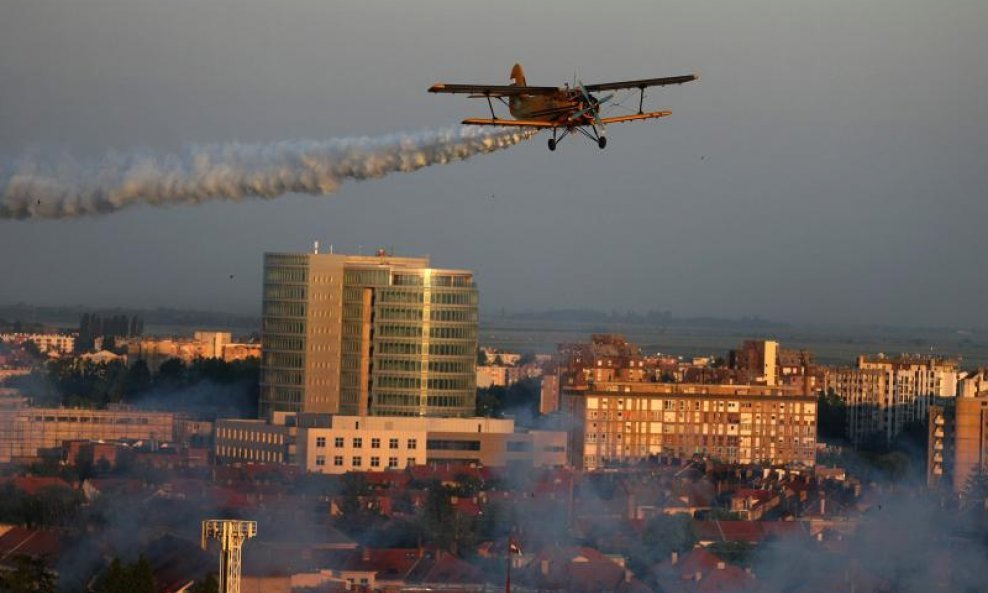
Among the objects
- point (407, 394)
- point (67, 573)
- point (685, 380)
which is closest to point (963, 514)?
point (67, 573)

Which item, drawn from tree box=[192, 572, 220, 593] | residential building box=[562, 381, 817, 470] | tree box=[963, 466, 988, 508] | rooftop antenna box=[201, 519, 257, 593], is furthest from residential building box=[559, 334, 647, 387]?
rooftop antenna box=[201, 519, 257, 593]

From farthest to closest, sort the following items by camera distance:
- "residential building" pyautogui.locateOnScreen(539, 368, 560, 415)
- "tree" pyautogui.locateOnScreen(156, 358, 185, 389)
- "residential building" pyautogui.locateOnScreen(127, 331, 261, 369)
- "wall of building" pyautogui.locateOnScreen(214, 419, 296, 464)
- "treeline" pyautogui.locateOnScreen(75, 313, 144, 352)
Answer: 1. "residential building" pyautogui.locateOnScreen(127, 331, 261, 369)
2. "treeline" pyautogui.locateOnScreen(75, 313, 144, 352)
3. "tree" pyautogui.locateOnScreen(156, 358, 185, 389)
4. "residential building" pyautogui.locateOnScreen(539, 368, 560, 415)
5. "wall of building" pyautogui.locateOnScreen(214, 419, 296, 464)

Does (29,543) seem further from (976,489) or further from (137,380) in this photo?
(137,380)

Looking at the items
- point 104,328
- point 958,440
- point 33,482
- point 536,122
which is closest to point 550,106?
point 536,122

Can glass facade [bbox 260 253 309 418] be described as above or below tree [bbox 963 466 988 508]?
above

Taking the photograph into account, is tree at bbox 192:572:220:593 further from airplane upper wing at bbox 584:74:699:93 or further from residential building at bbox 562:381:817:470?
residential building at bbox 562:381:817:470

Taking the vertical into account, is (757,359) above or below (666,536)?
above
